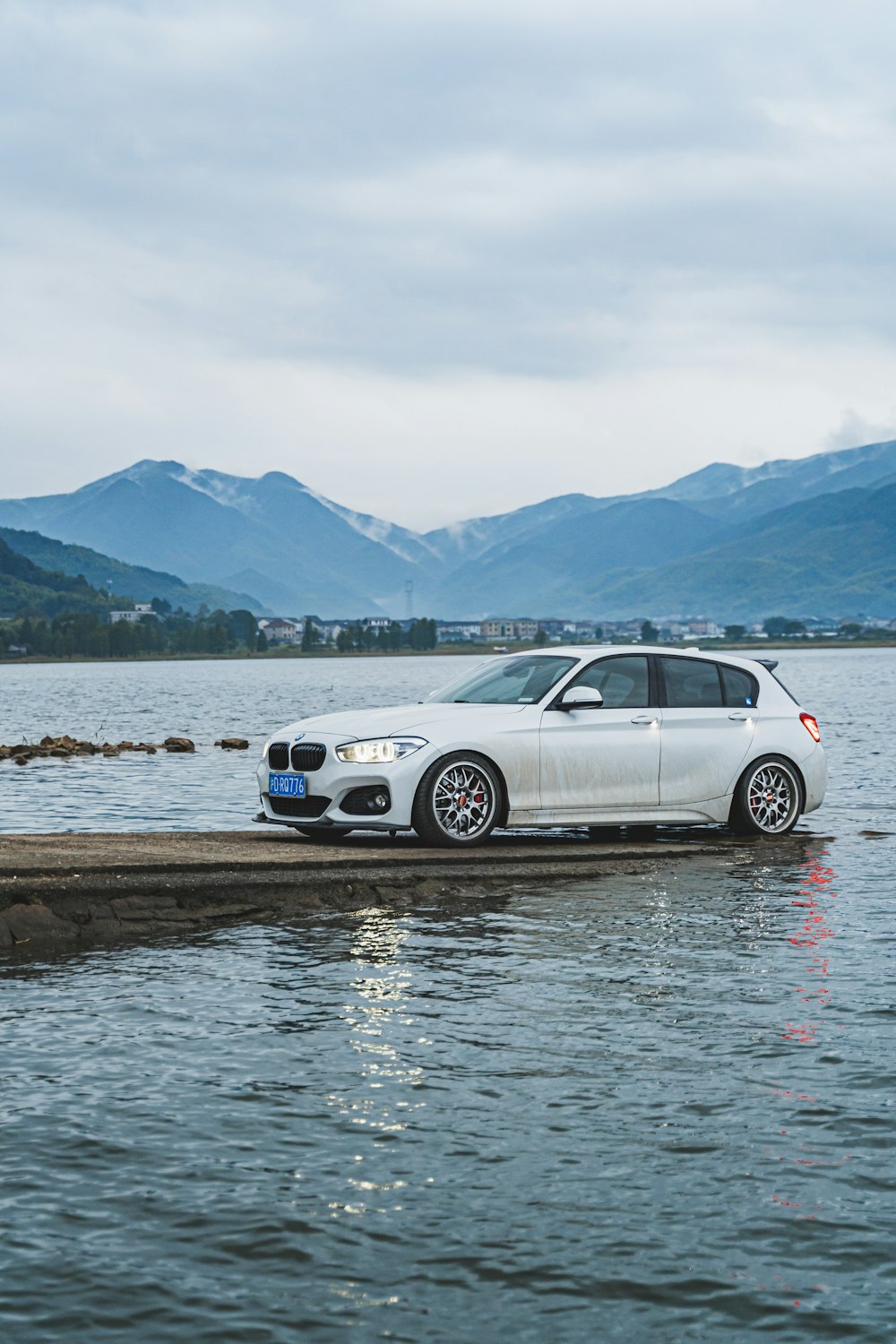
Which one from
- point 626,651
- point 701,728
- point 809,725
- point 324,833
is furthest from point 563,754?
point 809,725

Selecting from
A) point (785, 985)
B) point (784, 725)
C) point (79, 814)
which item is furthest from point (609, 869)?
point (79, 814)

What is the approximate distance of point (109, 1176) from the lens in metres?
5.45

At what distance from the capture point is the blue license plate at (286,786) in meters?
13.0

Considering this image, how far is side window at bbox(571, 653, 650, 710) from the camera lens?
13.9 m

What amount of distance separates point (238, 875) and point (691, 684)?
197 inches

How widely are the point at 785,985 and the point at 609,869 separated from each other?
440 cm

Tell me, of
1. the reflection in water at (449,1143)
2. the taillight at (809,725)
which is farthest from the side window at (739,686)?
the reflection in water at (449,1143)

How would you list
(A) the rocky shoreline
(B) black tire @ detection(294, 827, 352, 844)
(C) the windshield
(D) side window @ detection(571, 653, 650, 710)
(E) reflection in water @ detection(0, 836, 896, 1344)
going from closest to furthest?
(E) reflection in water @ detection(0, 836, 896, 1344) → (B) black tire @ detection(294, 827, 352, 844) → (C) the windshield → (D) side window @ detection(571, 653, 650, 710) → (A) the rocky shoreline

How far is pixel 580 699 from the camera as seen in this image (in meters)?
13.3

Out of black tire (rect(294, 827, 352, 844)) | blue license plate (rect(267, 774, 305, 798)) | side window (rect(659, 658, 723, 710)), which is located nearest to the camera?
blue license plate (rect(267, 774, 305, 798))

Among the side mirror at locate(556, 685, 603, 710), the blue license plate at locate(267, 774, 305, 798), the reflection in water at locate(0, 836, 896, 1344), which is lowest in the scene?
the reflection in water at locate(0, 836, 896, 1344)

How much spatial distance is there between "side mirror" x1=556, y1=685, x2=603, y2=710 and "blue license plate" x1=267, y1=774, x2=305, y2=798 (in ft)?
7.32

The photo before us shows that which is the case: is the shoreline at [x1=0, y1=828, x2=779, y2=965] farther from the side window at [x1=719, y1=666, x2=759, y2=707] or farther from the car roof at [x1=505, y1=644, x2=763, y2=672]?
the car roof at [x1=505, y1=644, x2=763, y2=672]

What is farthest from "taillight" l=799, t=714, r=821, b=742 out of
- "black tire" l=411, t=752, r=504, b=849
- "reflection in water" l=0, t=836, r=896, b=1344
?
"reflection in water" l=0, t=836, r=896, b=1344
